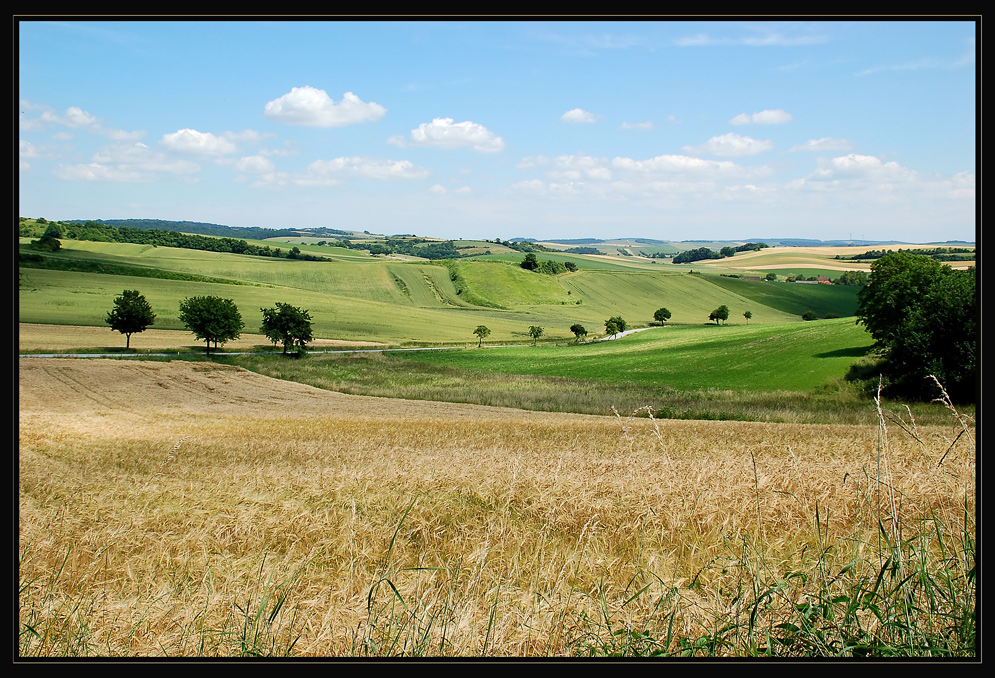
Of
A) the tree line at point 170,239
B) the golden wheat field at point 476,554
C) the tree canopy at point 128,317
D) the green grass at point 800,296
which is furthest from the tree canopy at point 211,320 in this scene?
the green grass at point 800,296

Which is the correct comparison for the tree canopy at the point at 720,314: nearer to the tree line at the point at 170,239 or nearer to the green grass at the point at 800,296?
the green grass at the point at 800,296

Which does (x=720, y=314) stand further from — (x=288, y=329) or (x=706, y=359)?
(x=288, y=329)

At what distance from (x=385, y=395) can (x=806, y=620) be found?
142ft

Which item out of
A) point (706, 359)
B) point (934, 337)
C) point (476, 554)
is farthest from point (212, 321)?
point (476, 554)

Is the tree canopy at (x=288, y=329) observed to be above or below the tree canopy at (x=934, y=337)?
below

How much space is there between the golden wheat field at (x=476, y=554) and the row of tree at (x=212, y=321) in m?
60.0

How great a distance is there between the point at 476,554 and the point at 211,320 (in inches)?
2613

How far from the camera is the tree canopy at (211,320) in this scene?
6312 centimetres

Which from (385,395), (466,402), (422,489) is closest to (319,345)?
(385,395)

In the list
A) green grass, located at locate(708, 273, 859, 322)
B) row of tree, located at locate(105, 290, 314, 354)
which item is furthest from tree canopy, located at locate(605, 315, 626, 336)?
row of tree, located at locate(105, 290, 314, 354)

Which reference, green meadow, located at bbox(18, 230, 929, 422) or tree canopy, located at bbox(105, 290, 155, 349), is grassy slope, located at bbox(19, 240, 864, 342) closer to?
green meadow, located at bbox(18, 230, 929, 422)

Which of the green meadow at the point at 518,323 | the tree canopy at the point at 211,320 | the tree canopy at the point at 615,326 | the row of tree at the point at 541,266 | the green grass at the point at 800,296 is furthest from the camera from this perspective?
the row of tree at the point at 541,266

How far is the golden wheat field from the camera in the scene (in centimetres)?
282
